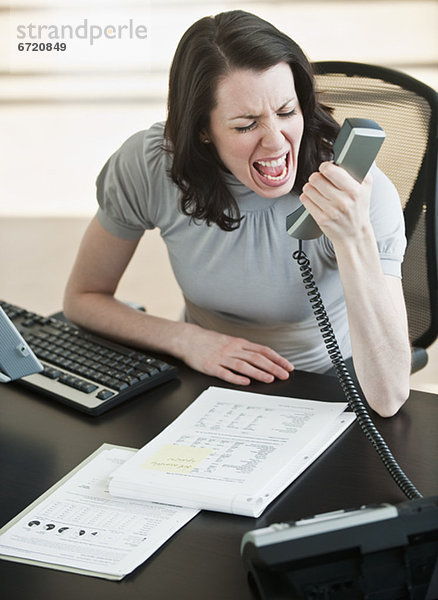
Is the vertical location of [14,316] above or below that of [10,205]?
above

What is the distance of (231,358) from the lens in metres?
1.38

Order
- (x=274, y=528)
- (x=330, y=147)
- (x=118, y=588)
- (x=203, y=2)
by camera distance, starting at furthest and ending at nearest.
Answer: (x=203, y=2), (x=330, y=147), (x=118, y=588), (x=274, y=528)

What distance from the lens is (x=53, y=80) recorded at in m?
4.94

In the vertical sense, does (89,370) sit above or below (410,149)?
below

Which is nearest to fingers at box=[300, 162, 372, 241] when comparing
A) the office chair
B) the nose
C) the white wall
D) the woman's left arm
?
the woman's left arm

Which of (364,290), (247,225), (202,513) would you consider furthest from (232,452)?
(247,225)

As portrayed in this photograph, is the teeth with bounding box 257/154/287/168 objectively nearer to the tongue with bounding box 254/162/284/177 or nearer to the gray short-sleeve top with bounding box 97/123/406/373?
the tongue with bounding box 254/162/284/177

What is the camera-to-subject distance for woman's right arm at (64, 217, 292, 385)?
1360mm

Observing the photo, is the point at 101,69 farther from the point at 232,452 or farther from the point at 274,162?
the point at 232,452

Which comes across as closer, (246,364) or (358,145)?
(358,145)

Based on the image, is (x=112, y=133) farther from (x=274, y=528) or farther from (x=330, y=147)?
(x=274, y=528)

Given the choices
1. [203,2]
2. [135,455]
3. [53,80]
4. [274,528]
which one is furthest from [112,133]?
[274,528]

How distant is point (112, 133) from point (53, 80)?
1.56 ft

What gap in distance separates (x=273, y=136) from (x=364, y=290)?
298 millimetres
